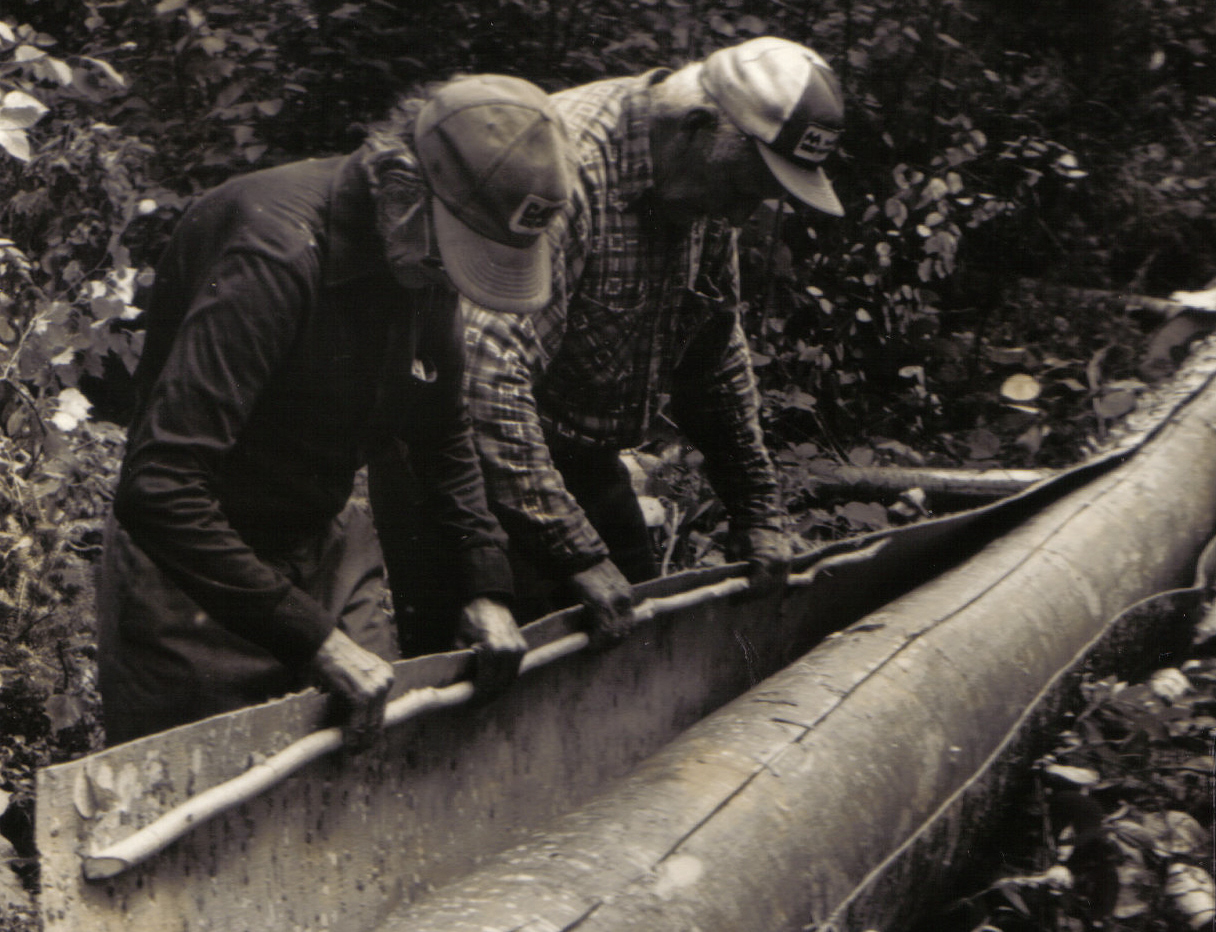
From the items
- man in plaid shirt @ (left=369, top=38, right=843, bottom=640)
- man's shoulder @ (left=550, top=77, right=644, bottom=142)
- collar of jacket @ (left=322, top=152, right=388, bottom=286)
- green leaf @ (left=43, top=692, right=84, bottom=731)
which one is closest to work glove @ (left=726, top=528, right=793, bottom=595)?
man in plaid shirt @ (left=369, top=38, right=843, bottom=640)

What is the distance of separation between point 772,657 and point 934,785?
3.24 ft

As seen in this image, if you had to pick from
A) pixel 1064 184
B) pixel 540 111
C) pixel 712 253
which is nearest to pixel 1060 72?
pixel 1064 184

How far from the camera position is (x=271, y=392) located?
2.38m

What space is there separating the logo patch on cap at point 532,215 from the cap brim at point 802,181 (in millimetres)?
780

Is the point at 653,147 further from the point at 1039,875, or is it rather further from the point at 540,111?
the point at 1039,875

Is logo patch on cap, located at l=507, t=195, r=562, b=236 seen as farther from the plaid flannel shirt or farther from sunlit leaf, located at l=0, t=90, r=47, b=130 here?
sunlit leaf, located at l=0, t=90, r=47, b=130

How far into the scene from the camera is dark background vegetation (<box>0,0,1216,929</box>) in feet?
12.9

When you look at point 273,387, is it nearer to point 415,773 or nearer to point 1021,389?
point 415,773

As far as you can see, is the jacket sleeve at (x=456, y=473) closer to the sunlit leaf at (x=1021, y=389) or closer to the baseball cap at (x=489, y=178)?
the baseball cap at (x=489, y=178)

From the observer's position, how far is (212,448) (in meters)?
2.13

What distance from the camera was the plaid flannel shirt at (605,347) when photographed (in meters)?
2.86

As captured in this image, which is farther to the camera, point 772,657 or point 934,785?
point 772,657

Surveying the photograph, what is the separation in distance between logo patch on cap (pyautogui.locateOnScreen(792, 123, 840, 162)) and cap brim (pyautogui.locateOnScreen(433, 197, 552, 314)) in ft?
2.90

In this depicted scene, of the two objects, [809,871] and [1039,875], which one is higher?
[809,871]
